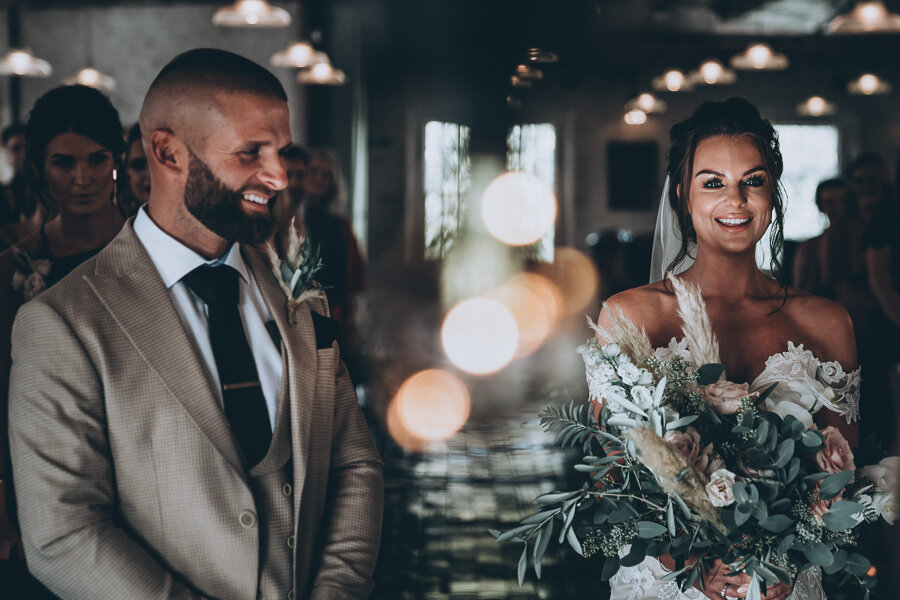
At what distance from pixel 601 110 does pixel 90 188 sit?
34.6 feet

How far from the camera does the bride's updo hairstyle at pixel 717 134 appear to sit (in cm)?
188

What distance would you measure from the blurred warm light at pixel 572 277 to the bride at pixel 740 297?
8.62 meters

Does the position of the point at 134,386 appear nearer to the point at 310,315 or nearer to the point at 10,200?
the point at 310,315

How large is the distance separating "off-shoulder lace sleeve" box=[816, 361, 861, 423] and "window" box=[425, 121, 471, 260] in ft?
29.1

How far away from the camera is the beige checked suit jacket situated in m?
1.24

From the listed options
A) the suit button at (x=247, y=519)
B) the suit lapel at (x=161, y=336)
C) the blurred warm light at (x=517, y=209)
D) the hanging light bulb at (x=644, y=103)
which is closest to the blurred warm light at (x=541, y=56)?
the hanging light bulb at (x=644, y=103)

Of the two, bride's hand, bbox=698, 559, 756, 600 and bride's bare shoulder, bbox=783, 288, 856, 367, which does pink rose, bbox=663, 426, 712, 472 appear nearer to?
bride's hand, bbox=698, 559, 756, 600

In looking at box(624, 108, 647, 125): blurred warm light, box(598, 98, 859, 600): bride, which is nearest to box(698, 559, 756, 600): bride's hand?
box(598, 98, 859, 600): bride

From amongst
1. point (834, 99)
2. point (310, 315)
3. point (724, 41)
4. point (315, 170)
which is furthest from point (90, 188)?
point (834, 99)

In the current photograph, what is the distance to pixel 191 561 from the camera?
131 centimetres

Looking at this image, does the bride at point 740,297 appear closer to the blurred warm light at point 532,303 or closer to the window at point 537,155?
the blurred warm light at point 532,303

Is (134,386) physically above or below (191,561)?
above

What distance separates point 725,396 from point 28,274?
1541mm

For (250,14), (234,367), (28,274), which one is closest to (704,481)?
(234,367)
